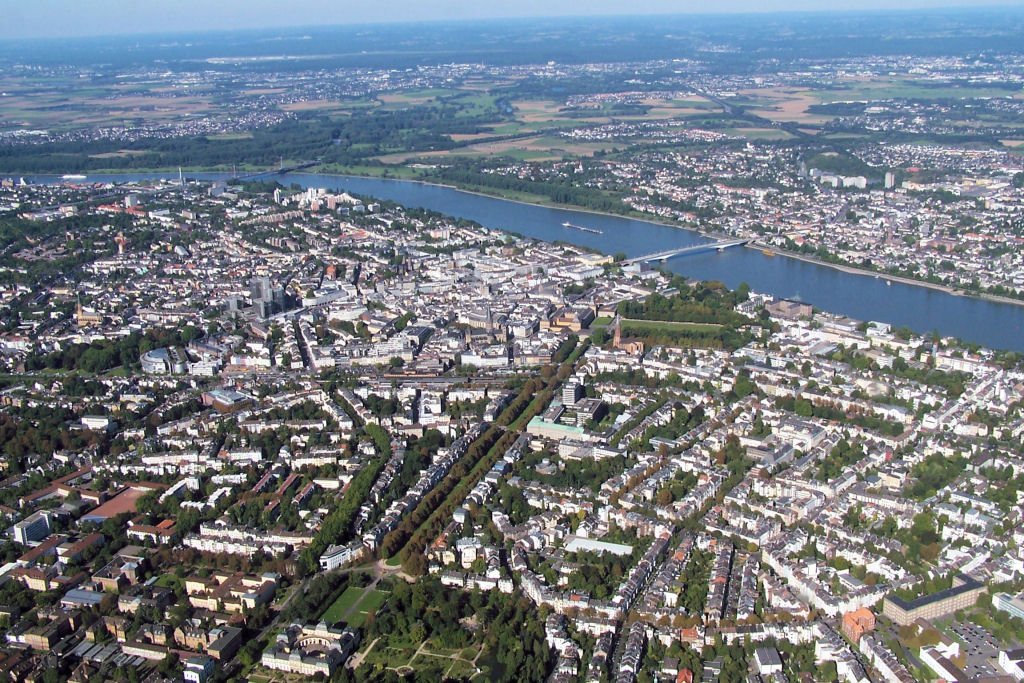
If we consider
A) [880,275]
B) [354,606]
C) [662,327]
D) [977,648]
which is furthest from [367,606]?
[880,275]

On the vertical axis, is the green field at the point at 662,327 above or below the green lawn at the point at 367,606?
below

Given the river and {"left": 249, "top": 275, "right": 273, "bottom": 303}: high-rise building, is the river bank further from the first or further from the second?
{"left": 249, "top": 275, "right": 273, "bottom": 303}: high-rise building

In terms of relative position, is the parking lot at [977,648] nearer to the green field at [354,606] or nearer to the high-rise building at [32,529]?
the green field at [354,606]

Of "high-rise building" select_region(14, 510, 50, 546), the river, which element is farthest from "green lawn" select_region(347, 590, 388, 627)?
the river

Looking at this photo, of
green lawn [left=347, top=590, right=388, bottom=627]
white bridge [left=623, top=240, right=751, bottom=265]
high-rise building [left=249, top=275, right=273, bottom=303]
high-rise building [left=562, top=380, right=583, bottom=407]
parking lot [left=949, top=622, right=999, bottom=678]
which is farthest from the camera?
white bridge [left=623, top=240, right=751, bottom=265]

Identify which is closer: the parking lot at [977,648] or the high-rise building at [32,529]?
the parking lot at [977,648]

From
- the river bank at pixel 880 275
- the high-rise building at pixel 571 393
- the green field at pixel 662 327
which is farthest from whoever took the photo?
the river bank at pixel 880 275

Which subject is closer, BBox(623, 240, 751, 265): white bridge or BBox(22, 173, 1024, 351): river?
BBox(22, 173, 1024, 351): river

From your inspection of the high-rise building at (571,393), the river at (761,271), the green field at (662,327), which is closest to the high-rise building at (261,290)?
the green field at (662,327)
